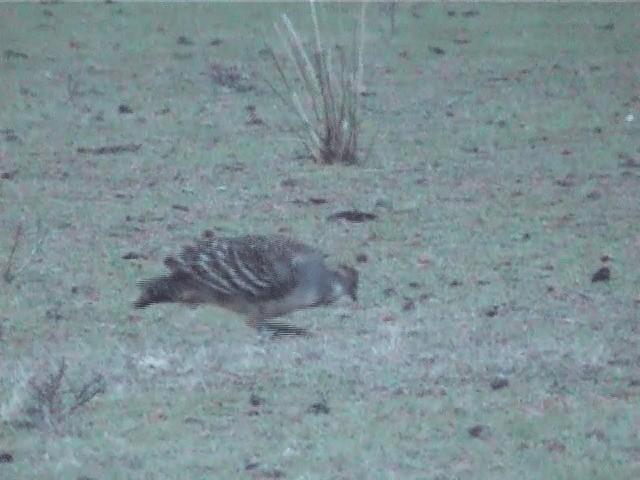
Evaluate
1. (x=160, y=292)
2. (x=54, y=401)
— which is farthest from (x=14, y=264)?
(x=54, y=401)

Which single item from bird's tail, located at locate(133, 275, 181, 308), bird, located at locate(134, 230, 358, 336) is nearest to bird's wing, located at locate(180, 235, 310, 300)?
bird, located at locate(134, 230, 358, 336)

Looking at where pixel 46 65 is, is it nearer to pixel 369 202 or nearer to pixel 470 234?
pixel 369 202

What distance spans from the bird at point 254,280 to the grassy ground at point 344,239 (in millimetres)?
109

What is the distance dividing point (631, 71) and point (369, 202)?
15.8ft

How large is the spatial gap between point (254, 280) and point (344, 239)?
5.51ft

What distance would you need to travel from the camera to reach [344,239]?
25.0ft

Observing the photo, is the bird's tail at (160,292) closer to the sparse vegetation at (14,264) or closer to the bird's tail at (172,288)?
the bird's tail at (172,288)

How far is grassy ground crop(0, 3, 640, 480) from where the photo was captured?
4.85m

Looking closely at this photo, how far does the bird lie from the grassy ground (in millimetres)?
109

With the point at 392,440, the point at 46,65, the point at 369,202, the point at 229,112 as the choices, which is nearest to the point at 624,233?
the point at 369,202

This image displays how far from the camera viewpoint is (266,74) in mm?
12211

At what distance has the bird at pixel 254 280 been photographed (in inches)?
238

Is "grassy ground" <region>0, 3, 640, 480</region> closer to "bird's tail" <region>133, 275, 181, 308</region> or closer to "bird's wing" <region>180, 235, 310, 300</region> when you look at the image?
"bird's tail" <region>133, 275, 181, 308</region>

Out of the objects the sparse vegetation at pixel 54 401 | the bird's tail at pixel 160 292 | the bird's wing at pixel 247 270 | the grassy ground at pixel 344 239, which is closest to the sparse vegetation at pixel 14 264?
the grassy ground at pixel 344 239
